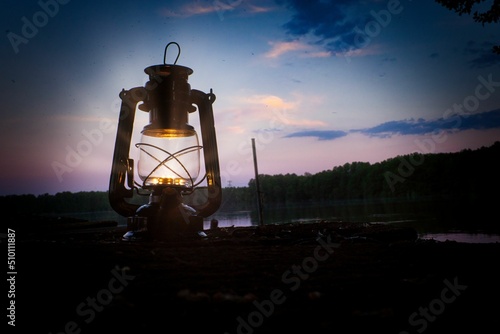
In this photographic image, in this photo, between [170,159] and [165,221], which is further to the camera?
[170,159]

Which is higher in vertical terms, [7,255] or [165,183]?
[165,183]

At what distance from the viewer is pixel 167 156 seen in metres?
3.45

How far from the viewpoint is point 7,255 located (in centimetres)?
157

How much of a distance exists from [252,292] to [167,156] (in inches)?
102

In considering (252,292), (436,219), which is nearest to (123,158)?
(252,292)

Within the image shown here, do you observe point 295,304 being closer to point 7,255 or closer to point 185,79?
point 7,255

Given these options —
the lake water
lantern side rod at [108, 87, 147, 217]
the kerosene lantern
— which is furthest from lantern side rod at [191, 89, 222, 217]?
the lake water

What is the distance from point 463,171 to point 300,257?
10247cm

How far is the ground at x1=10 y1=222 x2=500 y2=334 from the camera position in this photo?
0.82m

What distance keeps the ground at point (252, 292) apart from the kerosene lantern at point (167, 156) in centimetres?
131

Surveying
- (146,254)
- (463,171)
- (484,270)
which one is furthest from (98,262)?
(463,171)

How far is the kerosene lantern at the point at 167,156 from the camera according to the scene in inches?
120

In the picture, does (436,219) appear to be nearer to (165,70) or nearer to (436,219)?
(436,219)

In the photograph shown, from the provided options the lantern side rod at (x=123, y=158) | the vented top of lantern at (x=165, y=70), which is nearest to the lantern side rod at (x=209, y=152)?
the vented top of lantern at (x=165, y=70)
